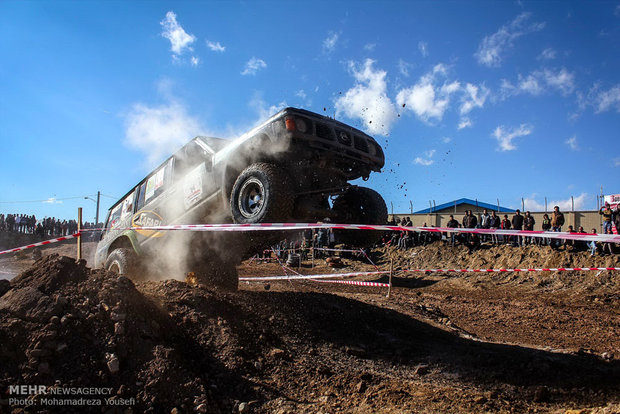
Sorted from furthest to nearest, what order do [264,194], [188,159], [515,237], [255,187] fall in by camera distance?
[515,237] → [188,159] → [255,187] → [264,194]

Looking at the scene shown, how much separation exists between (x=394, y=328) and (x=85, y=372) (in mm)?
4485

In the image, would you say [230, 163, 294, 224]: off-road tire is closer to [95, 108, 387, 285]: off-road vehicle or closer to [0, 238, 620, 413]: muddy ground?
[95, 108, 387, 285]: off-road vehicle

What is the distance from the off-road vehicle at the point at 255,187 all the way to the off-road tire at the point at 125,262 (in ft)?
0.05

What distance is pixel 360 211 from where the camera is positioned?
5.55 m

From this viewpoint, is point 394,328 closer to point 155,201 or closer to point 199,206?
point 199,206

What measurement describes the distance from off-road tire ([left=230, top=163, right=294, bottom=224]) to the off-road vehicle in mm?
12

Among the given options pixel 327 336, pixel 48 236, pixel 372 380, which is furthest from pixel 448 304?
pixel 48 236

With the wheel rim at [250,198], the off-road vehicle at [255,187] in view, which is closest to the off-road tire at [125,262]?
the off-road vehicle at [255,187]

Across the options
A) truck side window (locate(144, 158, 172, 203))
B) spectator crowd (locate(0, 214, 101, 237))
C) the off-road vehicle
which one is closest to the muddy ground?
the off-road vehicle

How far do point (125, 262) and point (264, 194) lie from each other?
3314mm

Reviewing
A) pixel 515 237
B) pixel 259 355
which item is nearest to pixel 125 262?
pixel 259 355

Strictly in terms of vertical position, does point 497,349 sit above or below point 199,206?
below

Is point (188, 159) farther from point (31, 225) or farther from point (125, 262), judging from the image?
point (31, 225)

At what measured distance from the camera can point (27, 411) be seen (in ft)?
8.80
